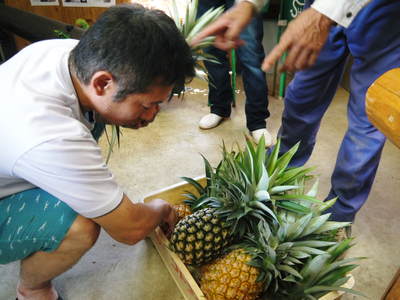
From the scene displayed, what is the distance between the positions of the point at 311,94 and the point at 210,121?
95 centimetres

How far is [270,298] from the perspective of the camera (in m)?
1.03

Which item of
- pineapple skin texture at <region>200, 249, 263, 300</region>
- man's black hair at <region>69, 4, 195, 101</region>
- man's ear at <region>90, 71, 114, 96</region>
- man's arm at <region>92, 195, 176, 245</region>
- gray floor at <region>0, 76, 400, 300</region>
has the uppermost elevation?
man's black hair at <region>69, 4, 195, 101</region>

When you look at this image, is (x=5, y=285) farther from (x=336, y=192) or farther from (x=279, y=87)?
(x=279, y=87)

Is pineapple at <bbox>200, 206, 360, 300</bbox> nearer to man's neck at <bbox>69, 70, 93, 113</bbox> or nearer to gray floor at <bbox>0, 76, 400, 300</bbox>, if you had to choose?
gray floor at <bbox>0, 76, 400, 300</bbox>

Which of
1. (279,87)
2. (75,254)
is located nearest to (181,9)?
(279,87)

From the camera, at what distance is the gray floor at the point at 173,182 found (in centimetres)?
124

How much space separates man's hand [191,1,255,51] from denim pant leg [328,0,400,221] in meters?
0.38

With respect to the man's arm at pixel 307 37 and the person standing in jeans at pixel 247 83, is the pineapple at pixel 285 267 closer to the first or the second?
the man's arm at pixel 307 37

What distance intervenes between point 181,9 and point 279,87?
1.13 meters

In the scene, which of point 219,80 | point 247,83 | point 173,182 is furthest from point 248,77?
point 173,182

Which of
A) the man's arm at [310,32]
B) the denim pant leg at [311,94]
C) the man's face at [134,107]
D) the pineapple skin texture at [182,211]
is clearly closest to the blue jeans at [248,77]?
the denim pant leg at [311,94]

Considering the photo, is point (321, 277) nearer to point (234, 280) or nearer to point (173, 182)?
point (234, 280)

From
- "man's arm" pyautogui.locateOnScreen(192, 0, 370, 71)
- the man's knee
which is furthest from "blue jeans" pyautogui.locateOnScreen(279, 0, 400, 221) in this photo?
the man's knee

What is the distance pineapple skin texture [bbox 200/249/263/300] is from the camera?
96 cm
